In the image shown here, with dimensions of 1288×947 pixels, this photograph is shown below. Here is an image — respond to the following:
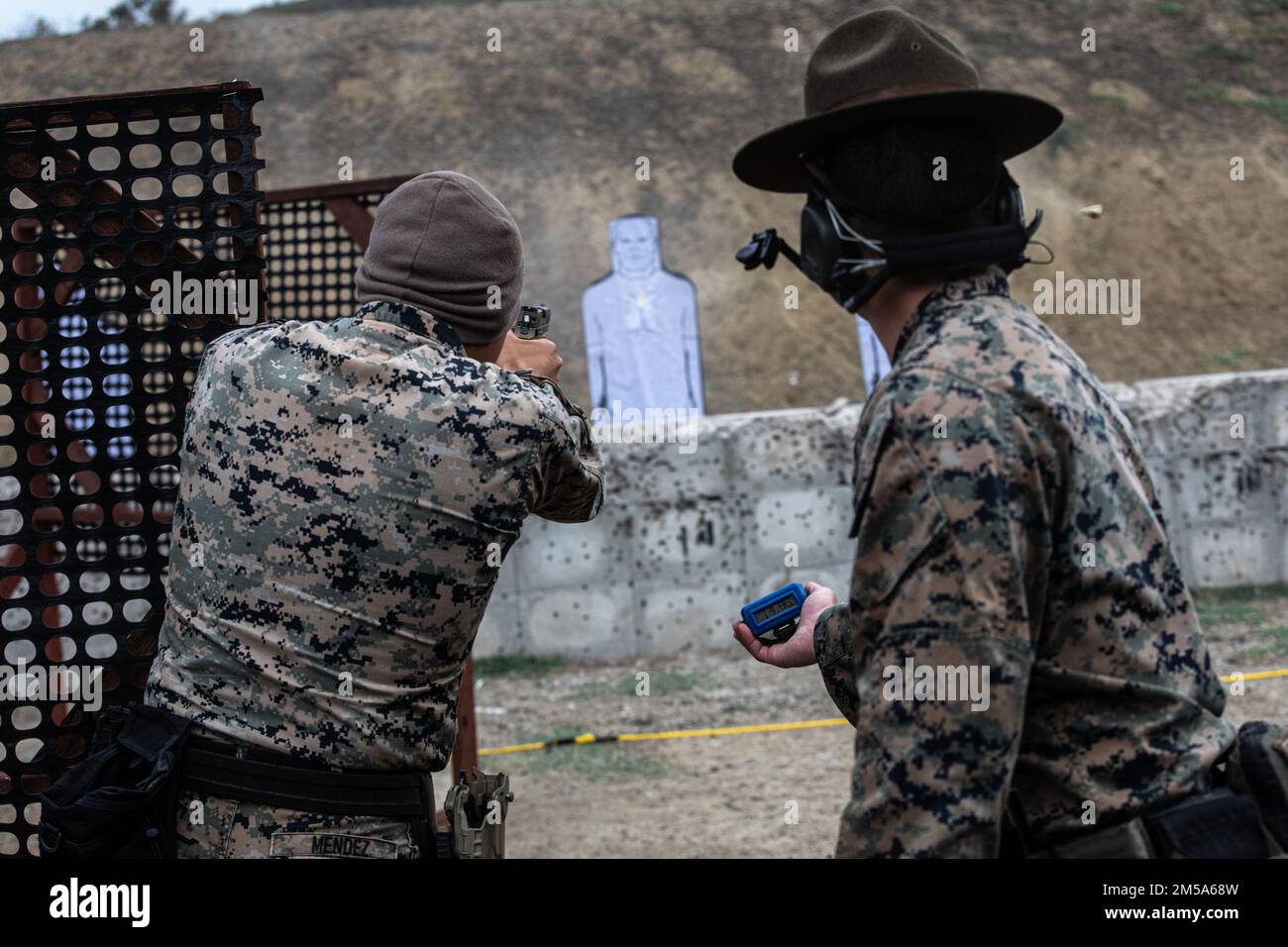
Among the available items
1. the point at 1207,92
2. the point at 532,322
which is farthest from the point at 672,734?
the point at 1207,92

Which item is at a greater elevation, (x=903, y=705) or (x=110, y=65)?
(x=110, y=65)

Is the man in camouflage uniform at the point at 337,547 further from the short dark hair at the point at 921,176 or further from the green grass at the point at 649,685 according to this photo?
the green grass at the point at 649,685

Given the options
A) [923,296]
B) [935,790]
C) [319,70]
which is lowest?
[935,790]

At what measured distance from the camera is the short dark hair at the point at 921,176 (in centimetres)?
159

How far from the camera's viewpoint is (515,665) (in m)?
8.36

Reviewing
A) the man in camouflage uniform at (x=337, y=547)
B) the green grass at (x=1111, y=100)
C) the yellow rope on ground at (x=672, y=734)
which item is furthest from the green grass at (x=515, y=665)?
the green grass at (x=1111, y=100)

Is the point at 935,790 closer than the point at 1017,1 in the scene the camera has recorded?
Yes

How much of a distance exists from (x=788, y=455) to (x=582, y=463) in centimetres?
643

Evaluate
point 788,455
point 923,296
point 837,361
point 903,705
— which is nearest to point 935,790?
point 903,705

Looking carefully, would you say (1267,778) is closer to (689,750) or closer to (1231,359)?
(689,750)

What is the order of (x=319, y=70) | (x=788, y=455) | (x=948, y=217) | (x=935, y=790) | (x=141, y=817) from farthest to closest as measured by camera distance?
(x=319, y=70)
(x=788, y=455)
(x=141, y=817)
(x=948, y=217)
(x=935, y=790)

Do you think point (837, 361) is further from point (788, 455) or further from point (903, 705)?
point (903, 705)

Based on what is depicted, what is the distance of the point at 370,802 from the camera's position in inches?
78.7

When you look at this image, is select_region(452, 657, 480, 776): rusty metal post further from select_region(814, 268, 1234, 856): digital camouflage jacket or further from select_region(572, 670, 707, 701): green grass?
select_region(572, 670, 707, 701): green grass
